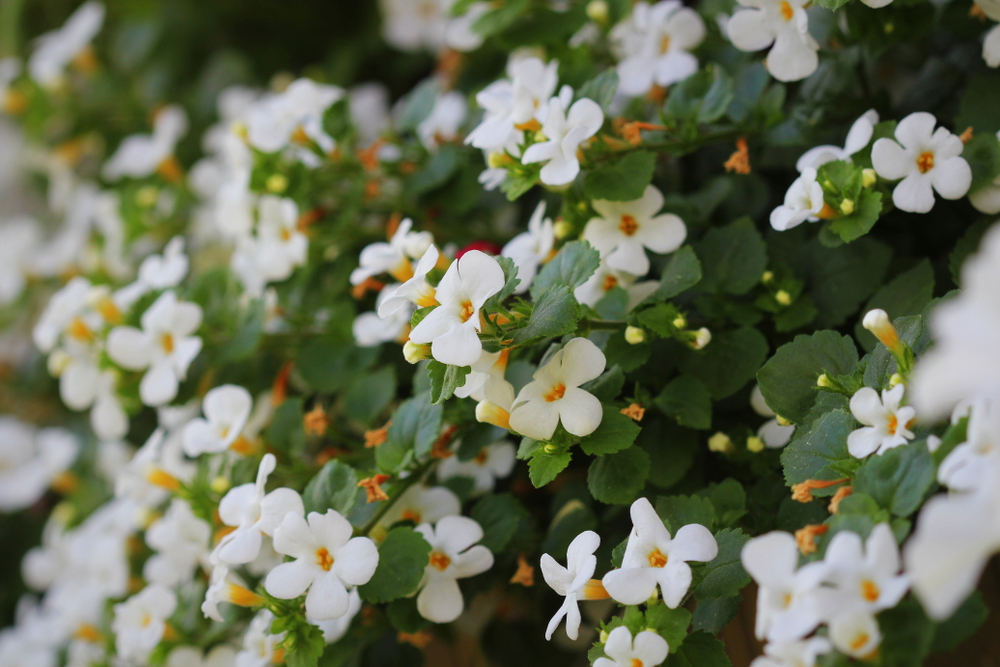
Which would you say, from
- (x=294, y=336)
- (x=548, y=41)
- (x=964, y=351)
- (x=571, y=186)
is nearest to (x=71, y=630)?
(x=294, y=336)

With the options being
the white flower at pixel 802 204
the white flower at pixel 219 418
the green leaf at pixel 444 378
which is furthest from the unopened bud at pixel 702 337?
the white flower at pixel 219 418

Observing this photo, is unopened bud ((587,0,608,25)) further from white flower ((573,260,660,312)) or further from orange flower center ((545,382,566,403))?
orange flower center ((545,382,566,403))

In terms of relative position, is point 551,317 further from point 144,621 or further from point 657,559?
point 144,621

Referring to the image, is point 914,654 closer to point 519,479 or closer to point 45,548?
point 519,479

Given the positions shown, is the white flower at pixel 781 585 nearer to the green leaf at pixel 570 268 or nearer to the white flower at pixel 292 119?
the green leaf at pixel 570 268

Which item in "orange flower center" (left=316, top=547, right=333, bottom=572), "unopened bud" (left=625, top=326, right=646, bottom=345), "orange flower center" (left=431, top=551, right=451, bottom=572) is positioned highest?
"unopened bud" (left=625, top=326, right=646, bottom=345)

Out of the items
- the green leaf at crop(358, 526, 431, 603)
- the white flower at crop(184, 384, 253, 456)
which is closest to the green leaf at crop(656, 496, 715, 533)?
the green leaf at crop(358, 526, 431, 603)
